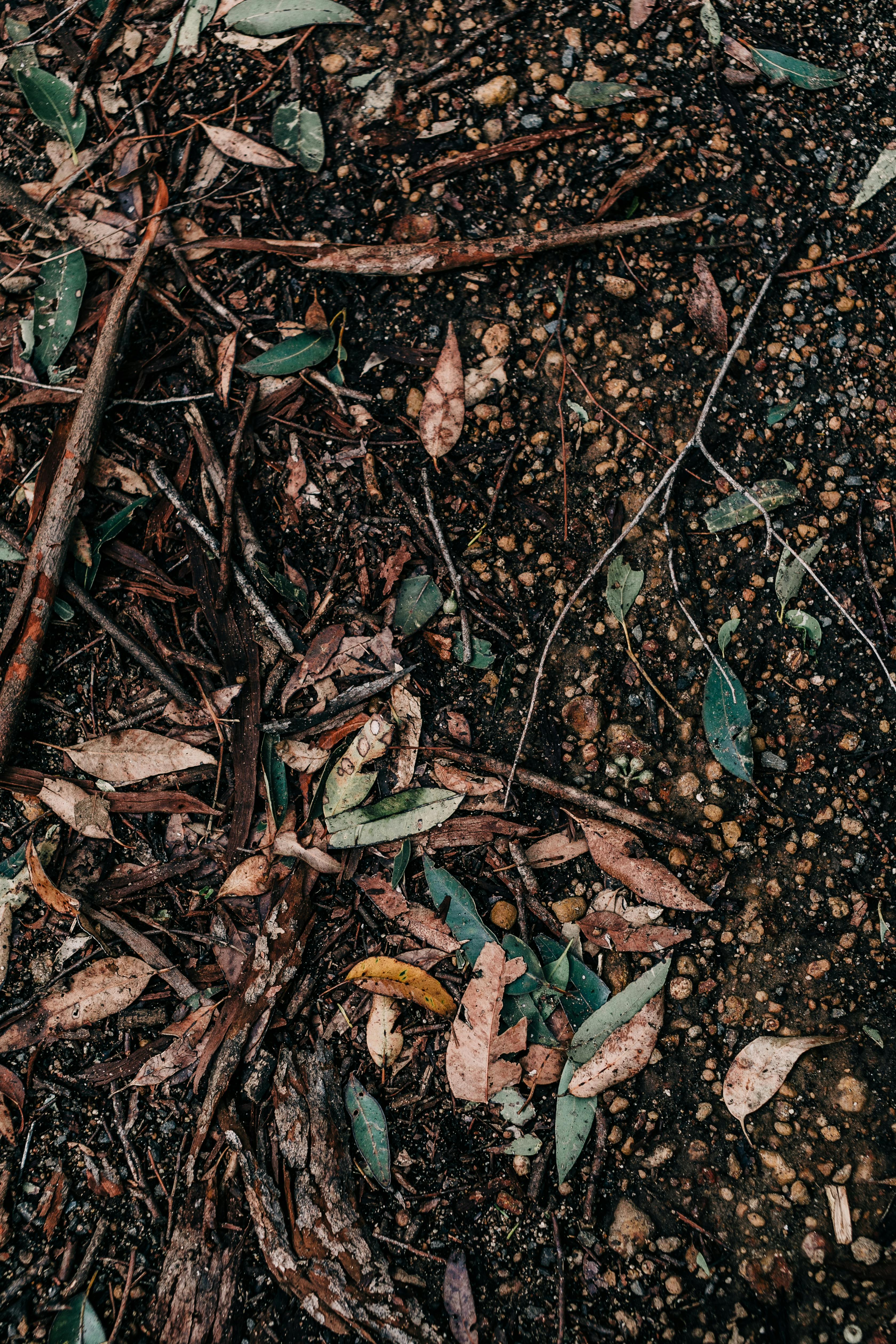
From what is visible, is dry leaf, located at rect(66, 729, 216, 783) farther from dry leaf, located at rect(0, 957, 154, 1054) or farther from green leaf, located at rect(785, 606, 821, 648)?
green leaf, located at rect(785, 606, 821, 648)

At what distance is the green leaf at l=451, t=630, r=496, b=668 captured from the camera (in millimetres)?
1961

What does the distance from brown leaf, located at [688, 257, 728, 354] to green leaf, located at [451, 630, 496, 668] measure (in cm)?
103

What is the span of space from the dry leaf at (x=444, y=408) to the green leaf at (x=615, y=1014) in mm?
1442

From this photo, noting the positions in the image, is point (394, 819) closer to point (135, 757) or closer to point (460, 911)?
point (460, 911)

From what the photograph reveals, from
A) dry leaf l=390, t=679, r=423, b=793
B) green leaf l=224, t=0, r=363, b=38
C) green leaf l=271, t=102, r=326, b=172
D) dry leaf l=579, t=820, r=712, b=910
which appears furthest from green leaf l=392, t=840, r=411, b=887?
green leaf l=224, t=0, r=363, b=38

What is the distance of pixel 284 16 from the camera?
7.22 ft

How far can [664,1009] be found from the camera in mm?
1834

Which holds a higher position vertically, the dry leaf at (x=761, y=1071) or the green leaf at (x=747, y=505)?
the green leaf at (x=747, y=505)

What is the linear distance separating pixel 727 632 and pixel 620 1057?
109cm

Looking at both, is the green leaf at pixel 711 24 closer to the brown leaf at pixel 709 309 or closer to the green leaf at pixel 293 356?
the brown leaf at pixel 709 309

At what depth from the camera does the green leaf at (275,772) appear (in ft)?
6.47

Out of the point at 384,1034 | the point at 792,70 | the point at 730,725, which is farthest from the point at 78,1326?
the point at 792,70

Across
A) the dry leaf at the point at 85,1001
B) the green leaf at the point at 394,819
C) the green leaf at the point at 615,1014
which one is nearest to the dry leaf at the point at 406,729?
the green leaf at the point at 394,819

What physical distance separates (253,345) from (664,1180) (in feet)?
7.80
